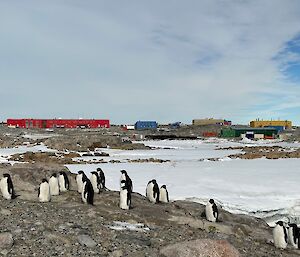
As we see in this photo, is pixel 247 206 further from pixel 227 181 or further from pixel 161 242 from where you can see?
pixel 161 242

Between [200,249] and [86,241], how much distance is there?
8.40 ft

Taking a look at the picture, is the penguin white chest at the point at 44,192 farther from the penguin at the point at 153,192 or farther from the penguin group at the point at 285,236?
the penguin group at the point at 285,236

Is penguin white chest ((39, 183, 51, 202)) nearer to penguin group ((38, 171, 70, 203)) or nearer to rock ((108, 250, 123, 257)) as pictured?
penguin group ((38, 171, 70, 203))

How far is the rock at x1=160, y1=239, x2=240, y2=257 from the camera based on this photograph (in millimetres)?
8836

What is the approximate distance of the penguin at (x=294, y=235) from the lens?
12.7 meters

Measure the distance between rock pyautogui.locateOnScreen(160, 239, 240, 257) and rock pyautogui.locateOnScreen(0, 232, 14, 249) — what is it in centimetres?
326

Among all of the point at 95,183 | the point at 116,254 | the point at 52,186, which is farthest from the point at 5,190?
the point at 116,254

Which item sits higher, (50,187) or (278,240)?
(50,187)

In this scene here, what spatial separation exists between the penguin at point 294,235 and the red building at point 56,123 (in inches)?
4418

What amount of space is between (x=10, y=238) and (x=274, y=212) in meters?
11.7

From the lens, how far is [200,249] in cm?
890

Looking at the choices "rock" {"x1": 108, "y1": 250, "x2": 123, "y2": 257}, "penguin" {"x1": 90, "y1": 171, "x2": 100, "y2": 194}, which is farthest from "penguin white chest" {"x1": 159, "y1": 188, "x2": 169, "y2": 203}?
"rock" {"x1": 108, "y1": 250, "x2": 123, "y2": 257}

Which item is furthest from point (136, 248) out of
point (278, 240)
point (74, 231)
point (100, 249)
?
point (278, 240)

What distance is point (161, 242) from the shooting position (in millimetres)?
9859
